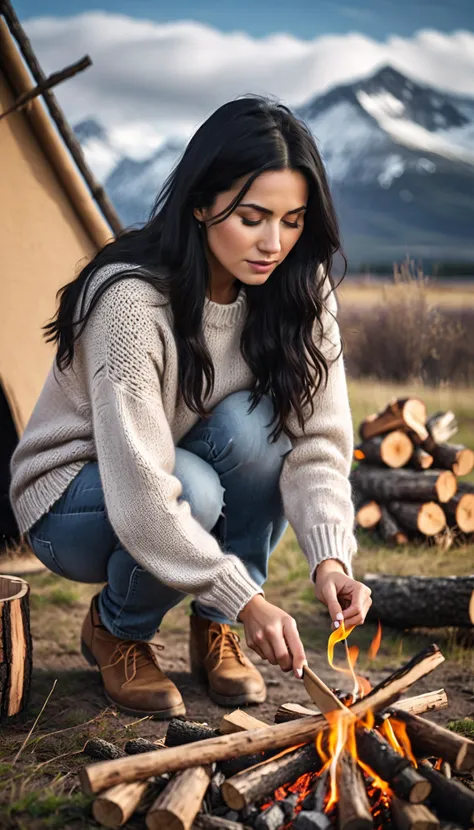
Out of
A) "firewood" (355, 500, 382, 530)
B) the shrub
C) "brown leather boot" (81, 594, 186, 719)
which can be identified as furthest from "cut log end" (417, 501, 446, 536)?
"brown leather boot" (81, 594, 186, 719)

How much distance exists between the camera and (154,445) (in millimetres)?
1933

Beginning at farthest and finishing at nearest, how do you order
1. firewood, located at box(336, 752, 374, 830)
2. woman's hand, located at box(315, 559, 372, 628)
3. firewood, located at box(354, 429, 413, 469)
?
1. firewood, located at box(354, 429, 413, 469)
2. woman's hand, located at box(315, 559, 372, 628)
3. firewood, located at box(336, 752, 374, 830)

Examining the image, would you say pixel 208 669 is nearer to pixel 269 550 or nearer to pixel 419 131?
pixel 269 550

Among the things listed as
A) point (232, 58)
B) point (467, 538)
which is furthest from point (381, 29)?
point (467, 538)

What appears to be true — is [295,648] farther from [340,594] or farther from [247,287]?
[247,287]

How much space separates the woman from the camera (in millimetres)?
1883

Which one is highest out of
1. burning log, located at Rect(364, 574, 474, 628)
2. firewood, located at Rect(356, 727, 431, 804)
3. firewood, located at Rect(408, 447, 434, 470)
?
firewood, located at Rect(356, 727, 431, 804)

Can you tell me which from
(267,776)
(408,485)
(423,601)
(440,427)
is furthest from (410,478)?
(267,776)

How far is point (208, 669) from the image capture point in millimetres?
2420

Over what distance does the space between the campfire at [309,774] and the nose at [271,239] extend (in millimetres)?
881

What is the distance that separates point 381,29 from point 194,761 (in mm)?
76937

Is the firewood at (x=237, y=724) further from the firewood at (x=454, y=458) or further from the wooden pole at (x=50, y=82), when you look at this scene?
the firewood at (x=454, y=458)

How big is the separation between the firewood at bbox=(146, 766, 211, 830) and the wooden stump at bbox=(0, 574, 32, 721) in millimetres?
690

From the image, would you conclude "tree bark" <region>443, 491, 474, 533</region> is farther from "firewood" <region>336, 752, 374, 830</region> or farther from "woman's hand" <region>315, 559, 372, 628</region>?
"firewood" <region>336, 752, 374, 830</region>
